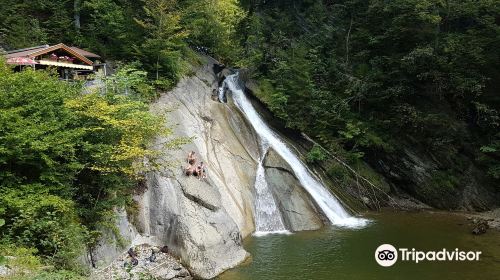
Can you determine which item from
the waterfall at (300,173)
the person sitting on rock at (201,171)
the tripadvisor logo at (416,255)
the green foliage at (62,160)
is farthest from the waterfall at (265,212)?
the green foliage at (62,160)

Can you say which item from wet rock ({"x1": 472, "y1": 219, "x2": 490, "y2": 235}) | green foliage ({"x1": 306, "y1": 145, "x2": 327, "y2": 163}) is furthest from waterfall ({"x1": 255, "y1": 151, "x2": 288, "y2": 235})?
wet rock ({"x1": 472, "y1": 219, "x2": 490, "y2": 235})

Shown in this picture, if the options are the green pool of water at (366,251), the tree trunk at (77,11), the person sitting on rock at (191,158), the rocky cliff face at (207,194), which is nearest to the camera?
the green pool of water at (366,251)

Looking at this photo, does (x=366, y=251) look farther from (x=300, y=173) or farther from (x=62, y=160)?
(x=62, y=160)

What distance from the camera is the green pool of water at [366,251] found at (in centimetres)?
1430

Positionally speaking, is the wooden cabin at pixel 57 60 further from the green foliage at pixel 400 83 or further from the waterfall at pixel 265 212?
the green foliage at pixel 400 83

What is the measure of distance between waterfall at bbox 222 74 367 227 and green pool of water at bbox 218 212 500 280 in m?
1.63

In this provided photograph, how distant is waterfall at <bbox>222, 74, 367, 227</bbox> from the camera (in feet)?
71.3

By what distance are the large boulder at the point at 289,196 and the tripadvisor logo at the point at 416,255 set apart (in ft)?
14.7

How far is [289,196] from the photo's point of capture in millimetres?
21844

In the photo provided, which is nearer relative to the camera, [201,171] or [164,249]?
[164,249]

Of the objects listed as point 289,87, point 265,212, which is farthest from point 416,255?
point 289,87

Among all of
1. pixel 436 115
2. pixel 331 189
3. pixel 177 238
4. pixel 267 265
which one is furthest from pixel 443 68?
pixel 177 238

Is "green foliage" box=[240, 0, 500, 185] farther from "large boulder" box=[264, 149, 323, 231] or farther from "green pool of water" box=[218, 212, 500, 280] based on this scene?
"green pool of water" box=[218, 212, 500, 280]

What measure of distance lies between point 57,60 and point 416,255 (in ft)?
64.4
